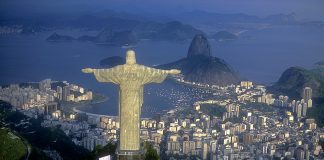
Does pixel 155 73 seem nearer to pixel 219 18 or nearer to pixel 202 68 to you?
pixel 202 68

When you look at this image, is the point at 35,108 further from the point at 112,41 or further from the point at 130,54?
the point at 112,41

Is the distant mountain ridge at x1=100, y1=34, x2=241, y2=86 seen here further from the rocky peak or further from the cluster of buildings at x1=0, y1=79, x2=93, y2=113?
the cluster of buildings at x1=0, y1=79, x2=93, y2=113

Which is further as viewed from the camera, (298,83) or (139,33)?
(139,33)

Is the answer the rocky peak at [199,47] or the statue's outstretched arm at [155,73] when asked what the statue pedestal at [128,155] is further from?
the rocky peak at [199,47]

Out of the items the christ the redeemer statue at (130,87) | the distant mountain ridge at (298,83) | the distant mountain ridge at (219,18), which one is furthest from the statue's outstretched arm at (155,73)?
the distant mountain ridge at (219,18)

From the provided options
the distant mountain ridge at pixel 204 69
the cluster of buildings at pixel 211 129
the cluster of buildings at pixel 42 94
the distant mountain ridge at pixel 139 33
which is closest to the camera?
the cluster of buildings at pixel 211 129

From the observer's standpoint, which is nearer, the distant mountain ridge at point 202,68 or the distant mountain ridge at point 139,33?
the distant mountain ridge at point 202,68

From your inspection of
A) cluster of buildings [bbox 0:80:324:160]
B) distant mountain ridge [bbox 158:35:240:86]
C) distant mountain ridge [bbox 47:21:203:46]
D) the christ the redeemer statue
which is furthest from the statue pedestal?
distant mountain ridge [bbox 47:21:203:46]

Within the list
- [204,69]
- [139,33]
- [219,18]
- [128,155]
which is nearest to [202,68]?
[204,69]
